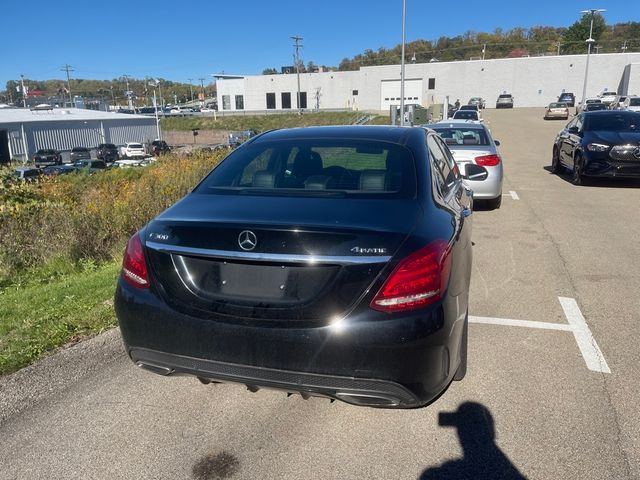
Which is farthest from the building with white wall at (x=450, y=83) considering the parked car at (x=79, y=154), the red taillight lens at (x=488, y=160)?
the red taillight lens at (x=488, y=160)

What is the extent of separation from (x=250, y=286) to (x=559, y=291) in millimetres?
3820

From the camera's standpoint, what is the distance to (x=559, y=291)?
5.14 metres

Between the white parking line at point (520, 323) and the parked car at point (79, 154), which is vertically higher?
the white parking line at point (520, 323)

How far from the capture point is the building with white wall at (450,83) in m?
64.8

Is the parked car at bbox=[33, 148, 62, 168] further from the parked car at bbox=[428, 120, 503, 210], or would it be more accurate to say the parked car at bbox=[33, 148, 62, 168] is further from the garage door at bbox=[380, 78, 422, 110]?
the garage door at bbox=[380, 78, 422, 110]

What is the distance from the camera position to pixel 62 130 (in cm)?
4938

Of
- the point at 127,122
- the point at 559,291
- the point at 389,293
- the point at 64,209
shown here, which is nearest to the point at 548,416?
the point at 389,293

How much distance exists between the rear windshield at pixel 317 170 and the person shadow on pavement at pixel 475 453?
4.39ft

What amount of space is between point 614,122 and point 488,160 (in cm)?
460

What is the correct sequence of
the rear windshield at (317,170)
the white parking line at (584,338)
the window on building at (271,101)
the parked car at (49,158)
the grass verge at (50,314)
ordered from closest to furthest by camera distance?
the rear windshield at (317,170) → the white parking line at (584,338) → the grass verge at (50,314) → the parked car at (49,158) → the window on building at (271,101)

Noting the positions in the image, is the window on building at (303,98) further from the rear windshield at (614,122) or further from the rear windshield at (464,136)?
the rear windshield at (464,136)

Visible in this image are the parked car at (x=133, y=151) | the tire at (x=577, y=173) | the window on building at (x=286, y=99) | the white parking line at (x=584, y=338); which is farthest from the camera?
the window on building at (x=286, y=99)

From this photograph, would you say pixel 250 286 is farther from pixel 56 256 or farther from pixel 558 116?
pixel 558 116

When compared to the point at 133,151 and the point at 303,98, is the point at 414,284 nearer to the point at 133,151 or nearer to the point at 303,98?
the point at 133,151
